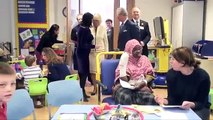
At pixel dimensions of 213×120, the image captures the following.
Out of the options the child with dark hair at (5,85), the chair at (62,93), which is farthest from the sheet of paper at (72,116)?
the chair at (62,93)

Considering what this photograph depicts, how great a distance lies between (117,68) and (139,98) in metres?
0.45

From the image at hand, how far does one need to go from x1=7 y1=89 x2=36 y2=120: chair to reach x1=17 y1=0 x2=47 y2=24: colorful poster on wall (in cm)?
472

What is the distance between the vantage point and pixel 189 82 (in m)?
2.26

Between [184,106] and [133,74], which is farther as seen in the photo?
[133,74]

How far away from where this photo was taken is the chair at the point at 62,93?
2.37 metres

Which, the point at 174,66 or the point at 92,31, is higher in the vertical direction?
the point at 92,31

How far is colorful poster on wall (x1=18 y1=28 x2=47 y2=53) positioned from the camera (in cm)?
656

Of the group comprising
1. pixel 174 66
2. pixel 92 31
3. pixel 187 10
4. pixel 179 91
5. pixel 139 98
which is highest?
pixel 187 10

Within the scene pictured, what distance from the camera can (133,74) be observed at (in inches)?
123

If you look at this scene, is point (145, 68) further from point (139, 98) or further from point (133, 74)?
point (139, 98)

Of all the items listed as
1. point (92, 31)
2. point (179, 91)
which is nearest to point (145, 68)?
point (179, 91)

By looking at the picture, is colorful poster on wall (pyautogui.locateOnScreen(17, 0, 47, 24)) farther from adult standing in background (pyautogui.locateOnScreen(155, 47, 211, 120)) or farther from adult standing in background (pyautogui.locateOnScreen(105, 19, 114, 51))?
adult standing in background (pyautogui.locateOnScreen(155, 47, 211, 120))

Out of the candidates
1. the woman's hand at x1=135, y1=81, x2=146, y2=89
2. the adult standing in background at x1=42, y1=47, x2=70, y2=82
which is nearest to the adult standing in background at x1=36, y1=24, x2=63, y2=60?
the adult standing in background at x1=42, y1=47, x2=70, y2=82

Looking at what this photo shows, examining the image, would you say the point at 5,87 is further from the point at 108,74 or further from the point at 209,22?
the point at 209,22
